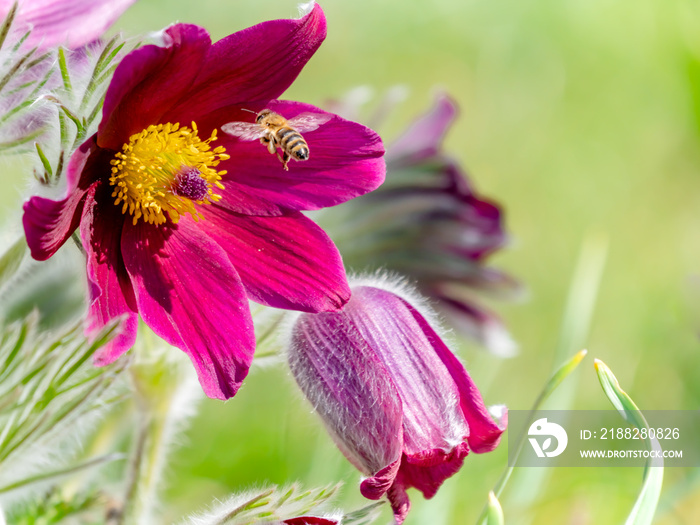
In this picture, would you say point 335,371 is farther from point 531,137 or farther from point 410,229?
point 531,137

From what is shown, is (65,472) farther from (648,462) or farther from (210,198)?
(648,462)

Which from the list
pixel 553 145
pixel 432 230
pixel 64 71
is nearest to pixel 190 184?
pixel 64 71

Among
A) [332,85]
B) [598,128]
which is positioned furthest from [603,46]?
[332,85]

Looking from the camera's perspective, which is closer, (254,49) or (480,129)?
(254,49)

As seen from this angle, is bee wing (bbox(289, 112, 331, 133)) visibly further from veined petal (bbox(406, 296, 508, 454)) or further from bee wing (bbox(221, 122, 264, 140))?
veined petal (bbox(406, 296, 508, 454))

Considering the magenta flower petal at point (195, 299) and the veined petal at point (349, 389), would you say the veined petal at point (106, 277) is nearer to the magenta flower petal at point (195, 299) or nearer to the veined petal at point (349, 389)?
the magenta flower petal at point (195, 299)

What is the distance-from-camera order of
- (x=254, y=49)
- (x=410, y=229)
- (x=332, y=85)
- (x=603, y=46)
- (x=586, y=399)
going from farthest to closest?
1. (x=603, y=46)
2. (x=332, y=85)
3. (x=586, y=399)
4. (x=410, y=229)
5. (x=254, y=49)

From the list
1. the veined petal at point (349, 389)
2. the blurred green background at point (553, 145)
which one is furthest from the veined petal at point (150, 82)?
the blurred green background at point (553, 145)
